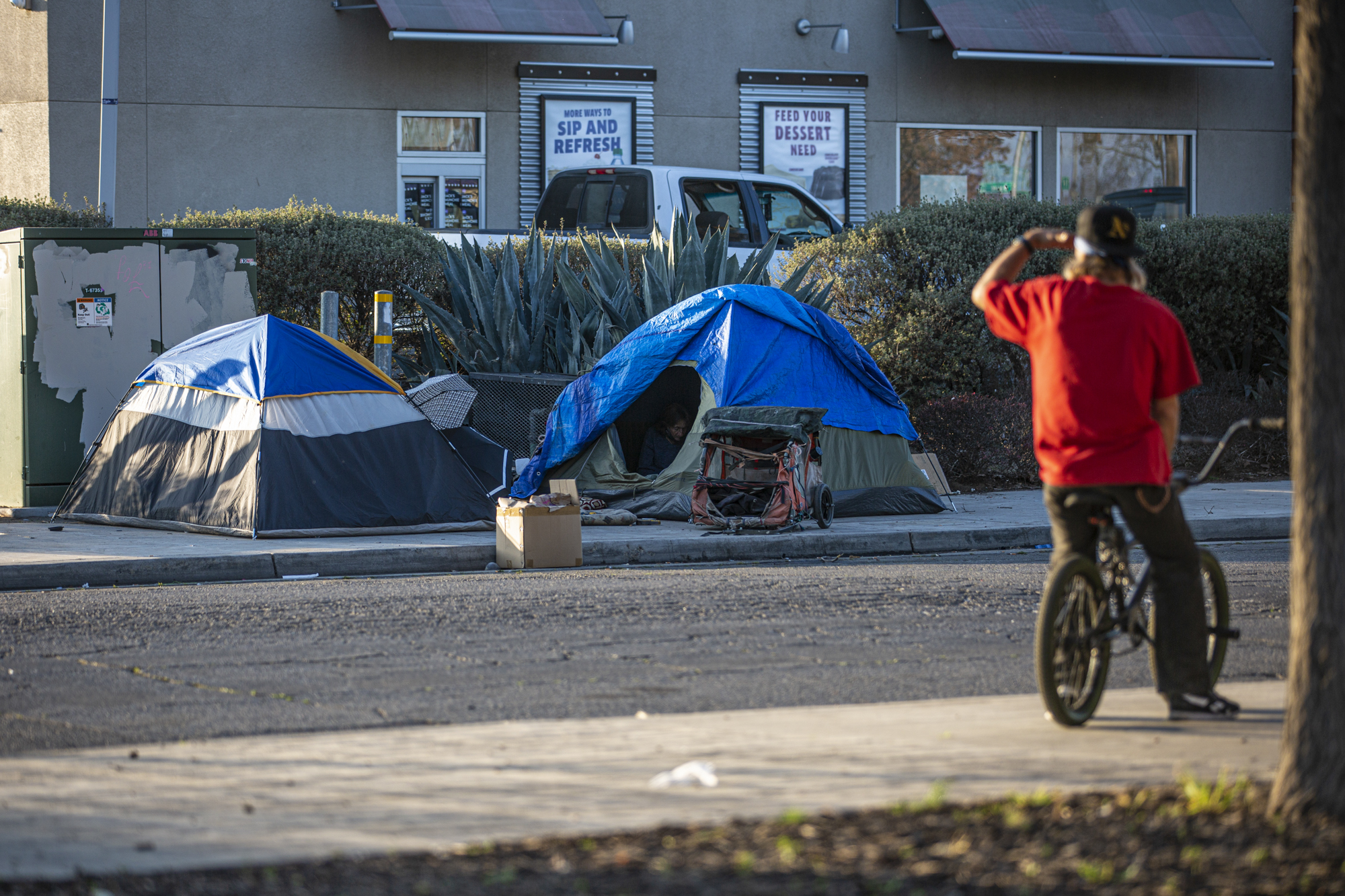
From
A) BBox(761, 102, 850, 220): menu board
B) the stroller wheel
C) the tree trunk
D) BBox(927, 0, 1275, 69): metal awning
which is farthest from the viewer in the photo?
BBox(761, 102, 850, 220): menu board

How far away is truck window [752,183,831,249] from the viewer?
58.1 feet

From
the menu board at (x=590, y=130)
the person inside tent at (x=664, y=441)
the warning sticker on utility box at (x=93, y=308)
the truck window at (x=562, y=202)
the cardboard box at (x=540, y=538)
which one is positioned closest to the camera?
the cardboard box at (x=540, y=538)

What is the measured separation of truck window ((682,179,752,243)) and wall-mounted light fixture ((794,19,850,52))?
6.56m

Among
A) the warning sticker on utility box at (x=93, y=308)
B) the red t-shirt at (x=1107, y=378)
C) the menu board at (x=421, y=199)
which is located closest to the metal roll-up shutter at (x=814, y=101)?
the menu board at (x=421, y=199)

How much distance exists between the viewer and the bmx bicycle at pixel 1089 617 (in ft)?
17.4

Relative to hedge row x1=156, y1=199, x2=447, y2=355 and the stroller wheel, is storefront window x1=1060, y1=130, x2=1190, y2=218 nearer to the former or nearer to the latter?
hedge row x1=156, y1=199, x2=447, y2=355

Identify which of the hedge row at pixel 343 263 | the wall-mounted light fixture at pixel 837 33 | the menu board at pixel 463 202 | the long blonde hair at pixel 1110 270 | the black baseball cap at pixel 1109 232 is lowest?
the long blonde hair at pixel 1110 270

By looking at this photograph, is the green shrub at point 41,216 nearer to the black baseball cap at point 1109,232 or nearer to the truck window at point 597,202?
the truck window at point 597,202

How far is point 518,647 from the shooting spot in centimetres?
729

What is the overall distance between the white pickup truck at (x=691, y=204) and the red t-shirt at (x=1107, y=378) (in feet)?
38.9

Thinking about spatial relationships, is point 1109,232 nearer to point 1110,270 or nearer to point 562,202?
point 1110,270

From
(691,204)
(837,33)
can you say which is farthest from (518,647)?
(837,33)

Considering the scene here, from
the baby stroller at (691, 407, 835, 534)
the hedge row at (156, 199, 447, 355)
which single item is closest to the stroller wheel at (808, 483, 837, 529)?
the baby stroller at (691, 407, 835, 534)

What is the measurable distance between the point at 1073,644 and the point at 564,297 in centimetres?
1020
